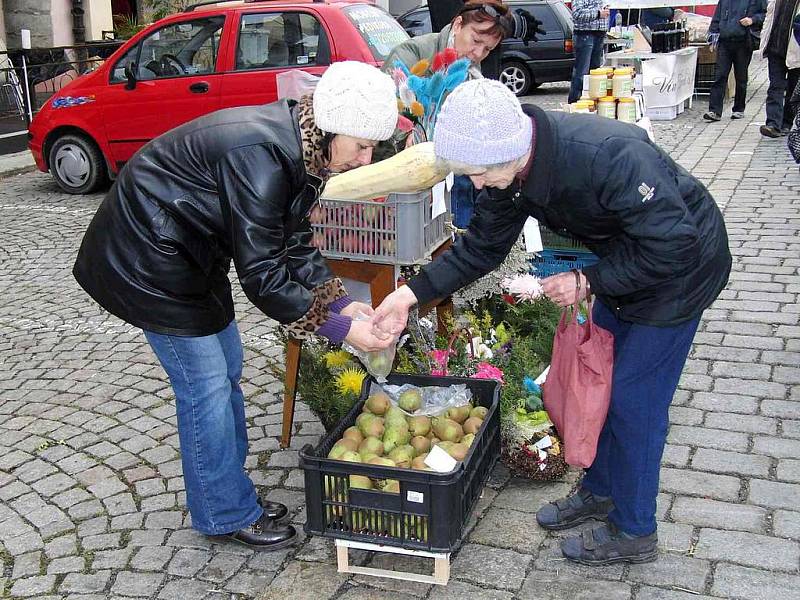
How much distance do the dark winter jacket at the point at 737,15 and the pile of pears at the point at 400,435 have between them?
8972mm

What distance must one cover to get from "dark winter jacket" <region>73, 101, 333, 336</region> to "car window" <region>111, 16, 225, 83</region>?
5853 millimetres

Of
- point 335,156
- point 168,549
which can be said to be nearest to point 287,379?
point 168,549

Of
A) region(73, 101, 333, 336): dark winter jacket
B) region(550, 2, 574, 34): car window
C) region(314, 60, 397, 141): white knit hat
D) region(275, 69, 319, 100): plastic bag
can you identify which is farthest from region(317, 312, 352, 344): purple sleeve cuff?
region(550, 2, 574, 34): car window

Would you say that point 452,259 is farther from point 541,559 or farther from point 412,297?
point 541,559

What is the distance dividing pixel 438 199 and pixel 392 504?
1371 mm

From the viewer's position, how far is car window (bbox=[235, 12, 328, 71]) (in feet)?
25.8

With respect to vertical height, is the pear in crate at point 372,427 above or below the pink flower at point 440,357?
below

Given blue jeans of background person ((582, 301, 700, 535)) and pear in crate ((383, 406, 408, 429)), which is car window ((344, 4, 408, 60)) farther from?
blue jeans of background person ((582, 301, 700, 535))

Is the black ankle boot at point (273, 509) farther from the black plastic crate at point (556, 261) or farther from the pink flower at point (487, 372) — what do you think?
the black plastic crate at point (556, 261)

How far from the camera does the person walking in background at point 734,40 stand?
10453 millimetres

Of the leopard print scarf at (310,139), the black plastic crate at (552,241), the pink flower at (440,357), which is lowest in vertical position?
the pink flower at (440,357)

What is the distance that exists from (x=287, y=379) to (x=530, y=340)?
1.21 metres

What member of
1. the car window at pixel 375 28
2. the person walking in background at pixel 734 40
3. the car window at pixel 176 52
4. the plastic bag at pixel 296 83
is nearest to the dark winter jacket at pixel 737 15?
the person walking in background at pixel 734 40

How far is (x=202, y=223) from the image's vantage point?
2.62 meters
